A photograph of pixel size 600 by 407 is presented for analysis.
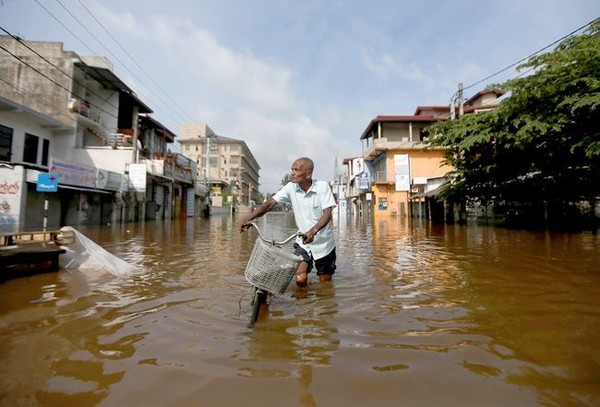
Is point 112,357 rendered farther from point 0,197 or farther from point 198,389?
point 0,197

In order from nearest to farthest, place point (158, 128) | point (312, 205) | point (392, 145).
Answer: point (312, 205), point (158, 128), point (392, 145)

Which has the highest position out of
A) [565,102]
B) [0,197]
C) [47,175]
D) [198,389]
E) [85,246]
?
[565,102]

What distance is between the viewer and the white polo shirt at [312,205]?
149 inches

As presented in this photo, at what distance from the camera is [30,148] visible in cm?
1817

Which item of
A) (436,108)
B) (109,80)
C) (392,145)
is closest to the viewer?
(109,80)

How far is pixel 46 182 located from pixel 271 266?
16935mm

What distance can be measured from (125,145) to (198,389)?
2554 centimetres

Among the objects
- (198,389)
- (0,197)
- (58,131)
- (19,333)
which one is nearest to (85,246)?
(19,333)

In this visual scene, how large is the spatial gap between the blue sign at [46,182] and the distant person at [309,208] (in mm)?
15950

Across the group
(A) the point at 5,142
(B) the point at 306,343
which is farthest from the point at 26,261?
(A) the point at 5,142

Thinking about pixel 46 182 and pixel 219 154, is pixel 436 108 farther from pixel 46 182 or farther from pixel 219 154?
pixel 219 154

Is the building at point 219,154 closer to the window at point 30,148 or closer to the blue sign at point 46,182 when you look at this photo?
the window at point 30,148

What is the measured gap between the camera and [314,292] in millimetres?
4066

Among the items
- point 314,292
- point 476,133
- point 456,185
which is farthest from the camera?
point 456,185
